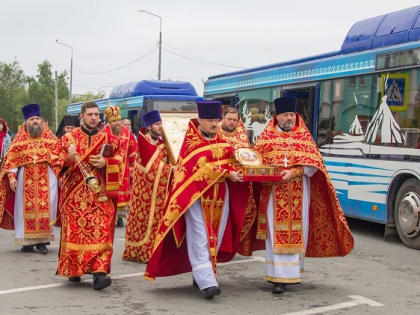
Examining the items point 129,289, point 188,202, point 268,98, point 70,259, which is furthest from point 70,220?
point 268,98

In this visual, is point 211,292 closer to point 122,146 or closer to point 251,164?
point 251,164

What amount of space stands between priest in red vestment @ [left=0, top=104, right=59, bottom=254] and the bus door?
4.63 m

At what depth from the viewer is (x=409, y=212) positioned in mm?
10648

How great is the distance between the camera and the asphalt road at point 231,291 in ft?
22.0

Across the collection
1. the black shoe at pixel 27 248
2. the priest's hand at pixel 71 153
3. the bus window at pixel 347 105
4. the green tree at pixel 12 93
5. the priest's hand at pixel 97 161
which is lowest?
the black shoe at pixel 27 248

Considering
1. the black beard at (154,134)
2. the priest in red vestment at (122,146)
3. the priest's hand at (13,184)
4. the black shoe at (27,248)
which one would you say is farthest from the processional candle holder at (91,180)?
the black shoe at (27,248)

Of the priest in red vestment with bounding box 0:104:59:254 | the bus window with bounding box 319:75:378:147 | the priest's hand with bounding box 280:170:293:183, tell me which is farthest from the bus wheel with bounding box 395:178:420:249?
the priest in red vestment with bounding box 0:104:59:254

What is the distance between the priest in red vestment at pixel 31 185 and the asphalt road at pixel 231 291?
465 millimetres

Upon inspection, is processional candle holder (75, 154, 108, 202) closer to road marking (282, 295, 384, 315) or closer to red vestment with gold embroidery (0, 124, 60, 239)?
road marking (282, 295, 384, 315)

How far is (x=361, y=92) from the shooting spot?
11.6 metres

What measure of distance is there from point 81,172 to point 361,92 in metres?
5.41

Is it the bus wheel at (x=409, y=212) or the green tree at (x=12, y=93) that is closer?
the bus wheel at (x=409, y=212)

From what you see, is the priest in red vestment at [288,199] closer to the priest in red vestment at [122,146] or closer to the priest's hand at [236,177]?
the priest's hand at [236,177]

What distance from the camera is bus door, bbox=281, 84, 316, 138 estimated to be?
42.5ft
